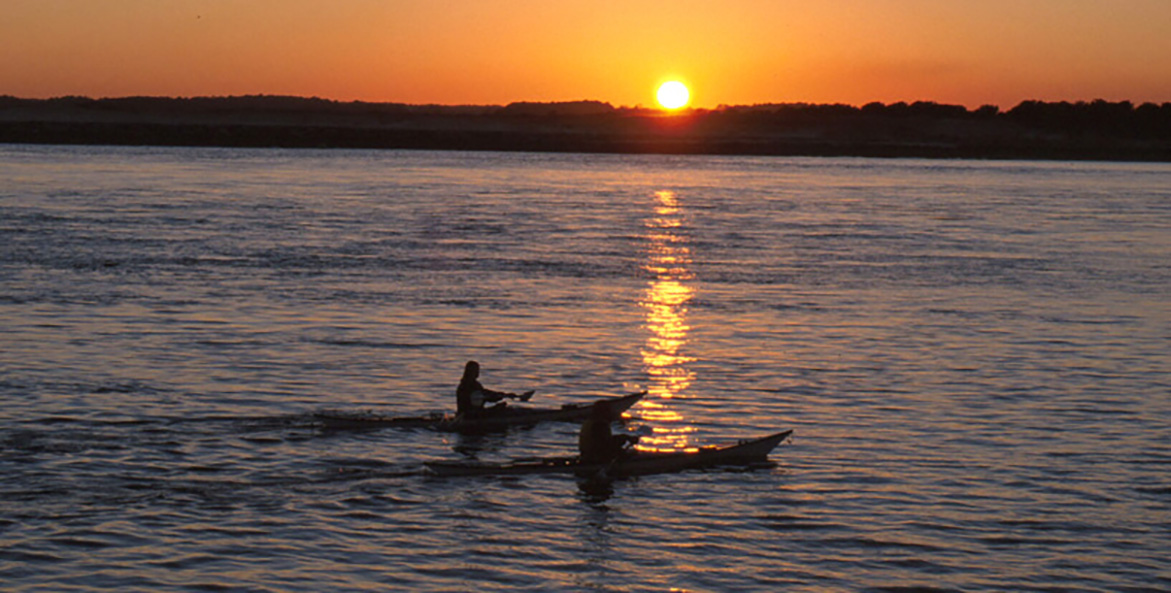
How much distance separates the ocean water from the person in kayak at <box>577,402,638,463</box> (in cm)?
78

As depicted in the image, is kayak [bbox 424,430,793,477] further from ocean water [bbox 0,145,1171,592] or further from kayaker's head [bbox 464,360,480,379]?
kayaker's head [bbox 464,360,480,379]

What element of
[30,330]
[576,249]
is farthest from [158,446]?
[576,249]

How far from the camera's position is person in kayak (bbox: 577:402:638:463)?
22922 millimetres

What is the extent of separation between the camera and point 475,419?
1049 inches

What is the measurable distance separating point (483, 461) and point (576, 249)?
3914 centimetres

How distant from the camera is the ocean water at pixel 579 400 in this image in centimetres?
1908

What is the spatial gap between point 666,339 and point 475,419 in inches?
475

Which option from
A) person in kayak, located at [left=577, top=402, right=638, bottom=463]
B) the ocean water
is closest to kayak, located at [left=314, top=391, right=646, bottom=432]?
the ocean water

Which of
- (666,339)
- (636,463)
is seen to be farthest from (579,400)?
(666,339)

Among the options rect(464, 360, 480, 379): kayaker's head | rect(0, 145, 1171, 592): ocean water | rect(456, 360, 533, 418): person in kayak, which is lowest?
rect(0, 145, 1171, 592): ocean water

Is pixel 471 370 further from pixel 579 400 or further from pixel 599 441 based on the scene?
pixel 579 400

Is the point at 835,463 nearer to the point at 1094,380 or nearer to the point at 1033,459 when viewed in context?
the point at 1033,459

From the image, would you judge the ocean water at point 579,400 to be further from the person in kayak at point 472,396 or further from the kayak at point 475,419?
the person in kayak at point 472,396

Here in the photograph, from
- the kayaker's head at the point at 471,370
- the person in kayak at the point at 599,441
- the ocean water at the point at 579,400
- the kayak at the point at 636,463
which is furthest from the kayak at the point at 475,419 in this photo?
the person in kayak at the point at 599,441
